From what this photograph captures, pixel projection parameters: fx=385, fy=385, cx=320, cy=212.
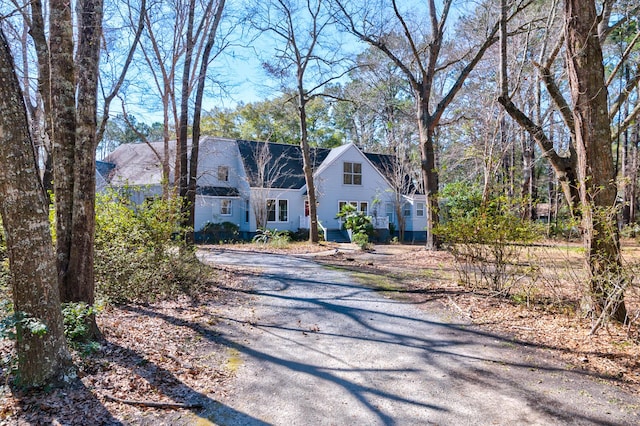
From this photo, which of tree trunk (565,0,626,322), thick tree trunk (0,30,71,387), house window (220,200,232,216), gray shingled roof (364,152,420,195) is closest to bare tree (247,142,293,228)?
house window (220,200,232,216)

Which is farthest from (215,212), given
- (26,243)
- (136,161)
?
(26,243)

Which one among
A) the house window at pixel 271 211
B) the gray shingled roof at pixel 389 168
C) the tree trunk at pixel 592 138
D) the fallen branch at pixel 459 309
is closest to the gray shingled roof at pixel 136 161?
the house window at pixel 271 211

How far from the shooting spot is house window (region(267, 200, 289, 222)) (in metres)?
22.4

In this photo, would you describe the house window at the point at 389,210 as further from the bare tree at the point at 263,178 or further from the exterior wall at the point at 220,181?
the exterior wall at the point at 220,181

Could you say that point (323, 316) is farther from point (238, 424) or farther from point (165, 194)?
point (165, 194)

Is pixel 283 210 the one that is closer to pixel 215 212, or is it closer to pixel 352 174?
pixel 215 212

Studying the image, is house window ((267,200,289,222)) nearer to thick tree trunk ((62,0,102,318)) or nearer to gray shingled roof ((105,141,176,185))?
gray shingled roof ((105,141,176,185))

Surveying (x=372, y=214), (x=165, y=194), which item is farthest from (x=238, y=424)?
(x=372, y=214)

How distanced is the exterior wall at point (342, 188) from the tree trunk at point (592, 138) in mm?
18004

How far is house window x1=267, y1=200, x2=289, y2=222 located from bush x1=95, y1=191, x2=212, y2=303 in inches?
590

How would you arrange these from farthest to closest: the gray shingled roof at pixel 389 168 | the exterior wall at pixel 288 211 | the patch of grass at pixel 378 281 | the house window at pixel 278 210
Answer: the gray shingled roof at pixel 389 168
the house window at pixel 278 210
the exterior wall at pixel 288 211
the patch of grass at pixel 378 281

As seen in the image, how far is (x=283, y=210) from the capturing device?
23.0m

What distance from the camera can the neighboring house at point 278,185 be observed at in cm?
2195

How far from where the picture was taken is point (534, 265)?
5.79 m
